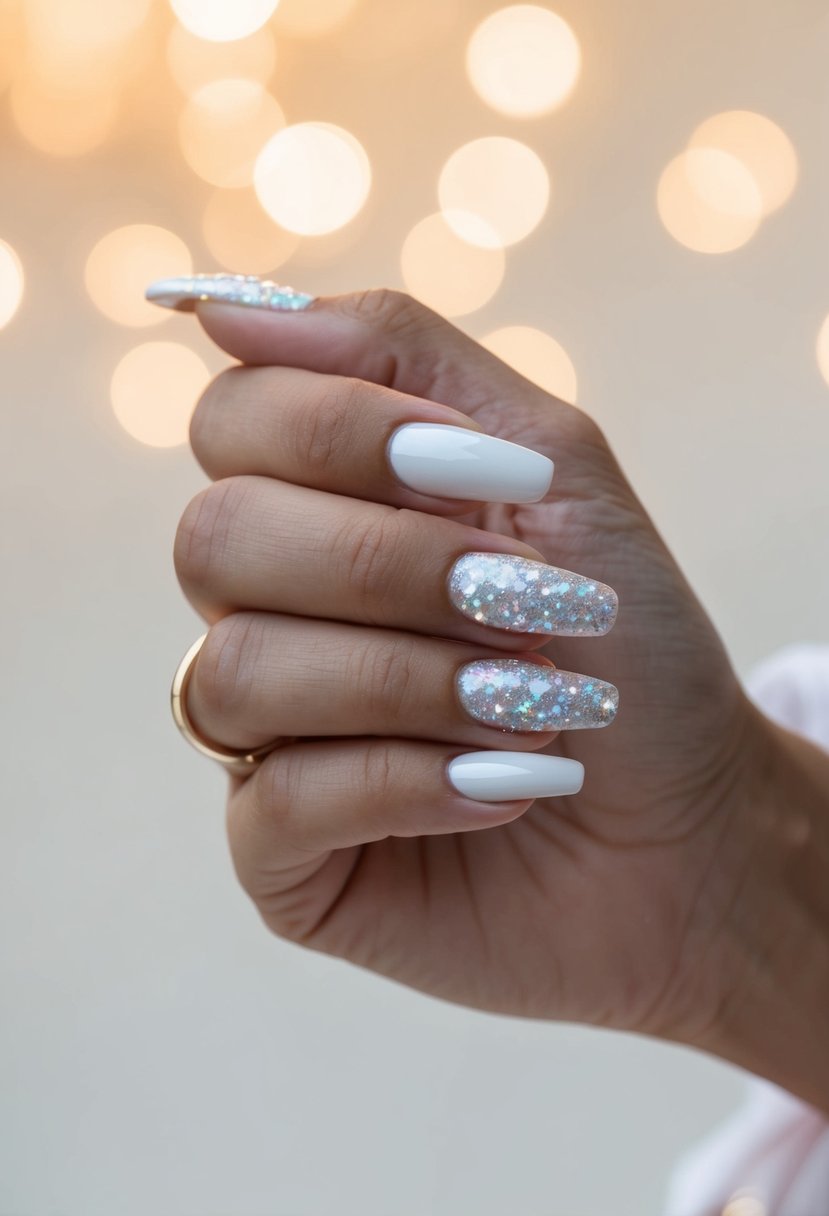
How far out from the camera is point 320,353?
61 cm

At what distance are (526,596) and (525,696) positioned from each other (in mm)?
48

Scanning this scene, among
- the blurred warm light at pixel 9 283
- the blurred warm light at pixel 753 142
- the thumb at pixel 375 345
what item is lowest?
the thumb at pixel 375 345

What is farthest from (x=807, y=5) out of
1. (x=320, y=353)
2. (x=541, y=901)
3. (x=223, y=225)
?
(x=541, y=901)

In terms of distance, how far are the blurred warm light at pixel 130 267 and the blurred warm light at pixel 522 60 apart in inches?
15.2

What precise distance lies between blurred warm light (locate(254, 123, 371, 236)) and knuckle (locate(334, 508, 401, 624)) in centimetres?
77

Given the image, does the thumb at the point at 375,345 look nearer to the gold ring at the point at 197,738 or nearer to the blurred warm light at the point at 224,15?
the gold ring at the point at 197,738

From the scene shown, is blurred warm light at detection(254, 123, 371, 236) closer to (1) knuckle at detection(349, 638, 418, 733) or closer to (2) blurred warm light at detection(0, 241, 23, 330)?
(2) blurred warm light at detection(0, 241, 23, 330)

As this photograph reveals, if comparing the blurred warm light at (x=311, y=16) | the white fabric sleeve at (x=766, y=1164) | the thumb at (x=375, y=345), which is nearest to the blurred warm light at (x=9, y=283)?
the blurred warm light at (x=311, y=16)

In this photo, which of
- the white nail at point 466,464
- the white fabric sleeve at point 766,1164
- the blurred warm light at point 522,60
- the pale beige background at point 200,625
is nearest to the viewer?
the white nail at point 466,464

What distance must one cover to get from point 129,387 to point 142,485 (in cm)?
11

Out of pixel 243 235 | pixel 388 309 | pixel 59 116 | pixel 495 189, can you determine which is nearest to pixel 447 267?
pixel 495 189

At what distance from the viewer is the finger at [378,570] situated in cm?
52

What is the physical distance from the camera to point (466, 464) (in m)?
0.52

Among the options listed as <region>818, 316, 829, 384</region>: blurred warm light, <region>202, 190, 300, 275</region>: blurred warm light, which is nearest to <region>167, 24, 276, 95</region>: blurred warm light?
<region>202, 190, 300, 275</region>: blurred warm light
